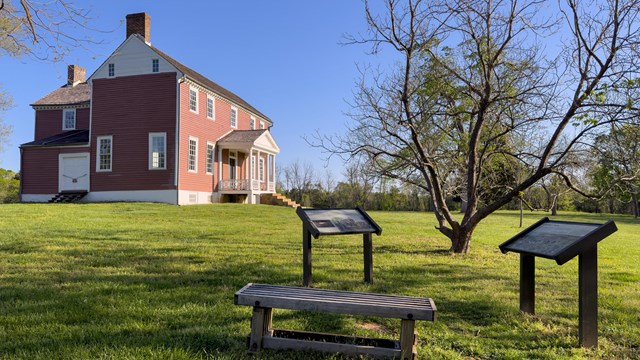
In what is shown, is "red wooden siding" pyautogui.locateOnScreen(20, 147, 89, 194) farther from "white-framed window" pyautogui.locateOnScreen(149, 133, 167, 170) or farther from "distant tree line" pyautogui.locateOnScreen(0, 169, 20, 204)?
"distant tree line" pyautogui.locateOnScreen(0, 169, 20, 204)

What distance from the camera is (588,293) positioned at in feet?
12.1

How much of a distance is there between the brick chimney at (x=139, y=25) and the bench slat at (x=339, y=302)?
2334cm

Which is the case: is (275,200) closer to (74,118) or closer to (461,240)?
(74,118)

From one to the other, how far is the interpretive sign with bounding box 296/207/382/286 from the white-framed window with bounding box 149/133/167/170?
684 inches

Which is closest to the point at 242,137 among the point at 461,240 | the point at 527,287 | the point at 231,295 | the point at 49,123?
the point at 49,123

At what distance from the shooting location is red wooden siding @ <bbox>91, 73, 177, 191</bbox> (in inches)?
841

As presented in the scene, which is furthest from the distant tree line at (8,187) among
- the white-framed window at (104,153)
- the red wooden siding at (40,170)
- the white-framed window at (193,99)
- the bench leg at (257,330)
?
the bench leg at (257,330)

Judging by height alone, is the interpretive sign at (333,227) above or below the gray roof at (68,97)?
below

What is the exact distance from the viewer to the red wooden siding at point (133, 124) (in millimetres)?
21359

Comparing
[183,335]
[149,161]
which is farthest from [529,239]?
[149,161]

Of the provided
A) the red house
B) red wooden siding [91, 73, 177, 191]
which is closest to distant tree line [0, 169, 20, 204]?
the red house

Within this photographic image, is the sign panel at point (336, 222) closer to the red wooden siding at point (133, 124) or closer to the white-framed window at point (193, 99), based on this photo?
the red wooden siding at point (133, 124)

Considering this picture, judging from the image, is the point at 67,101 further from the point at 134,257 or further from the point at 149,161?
the point at 134,257

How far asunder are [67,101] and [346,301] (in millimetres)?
28804
